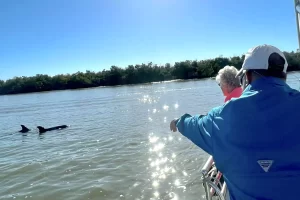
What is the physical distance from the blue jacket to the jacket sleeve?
17cm

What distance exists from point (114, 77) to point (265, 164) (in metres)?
115

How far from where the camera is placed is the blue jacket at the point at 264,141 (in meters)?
2.01

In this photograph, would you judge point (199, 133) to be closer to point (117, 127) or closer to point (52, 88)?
point (117, 127)

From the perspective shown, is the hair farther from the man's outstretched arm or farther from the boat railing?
the man's outstretched arm

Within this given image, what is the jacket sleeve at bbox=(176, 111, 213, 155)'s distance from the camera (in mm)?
2344

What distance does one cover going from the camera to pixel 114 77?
115 m

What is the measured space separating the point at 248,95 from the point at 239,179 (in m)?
0.60

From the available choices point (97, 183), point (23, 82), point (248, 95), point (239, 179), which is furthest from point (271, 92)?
point (23, 82)

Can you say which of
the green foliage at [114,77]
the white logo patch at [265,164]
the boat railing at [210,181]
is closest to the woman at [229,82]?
the boat railing at [210,181]

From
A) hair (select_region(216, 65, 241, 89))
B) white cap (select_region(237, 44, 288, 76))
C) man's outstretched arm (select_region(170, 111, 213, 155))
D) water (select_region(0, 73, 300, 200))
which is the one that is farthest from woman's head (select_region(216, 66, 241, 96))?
water (select_region(0, 73, 300, 200))

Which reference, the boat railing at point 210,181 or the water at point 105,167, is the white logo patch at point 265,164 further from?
the water at point 105,167

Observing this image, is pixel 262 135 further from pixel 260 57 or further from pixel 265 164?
pixel 260 57

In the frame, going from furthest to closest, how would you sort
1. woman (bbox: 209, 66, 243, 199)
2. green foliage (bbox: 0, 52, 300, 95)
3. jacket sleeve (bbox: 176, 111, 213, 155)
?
green foliage (bbox: 0, 52, 300, 95) < woman (bbox: 209, 66, 243, 199) < jacket sleeve (bbox: 176, 111, 213, 155)

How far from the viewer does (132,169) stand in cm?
902
